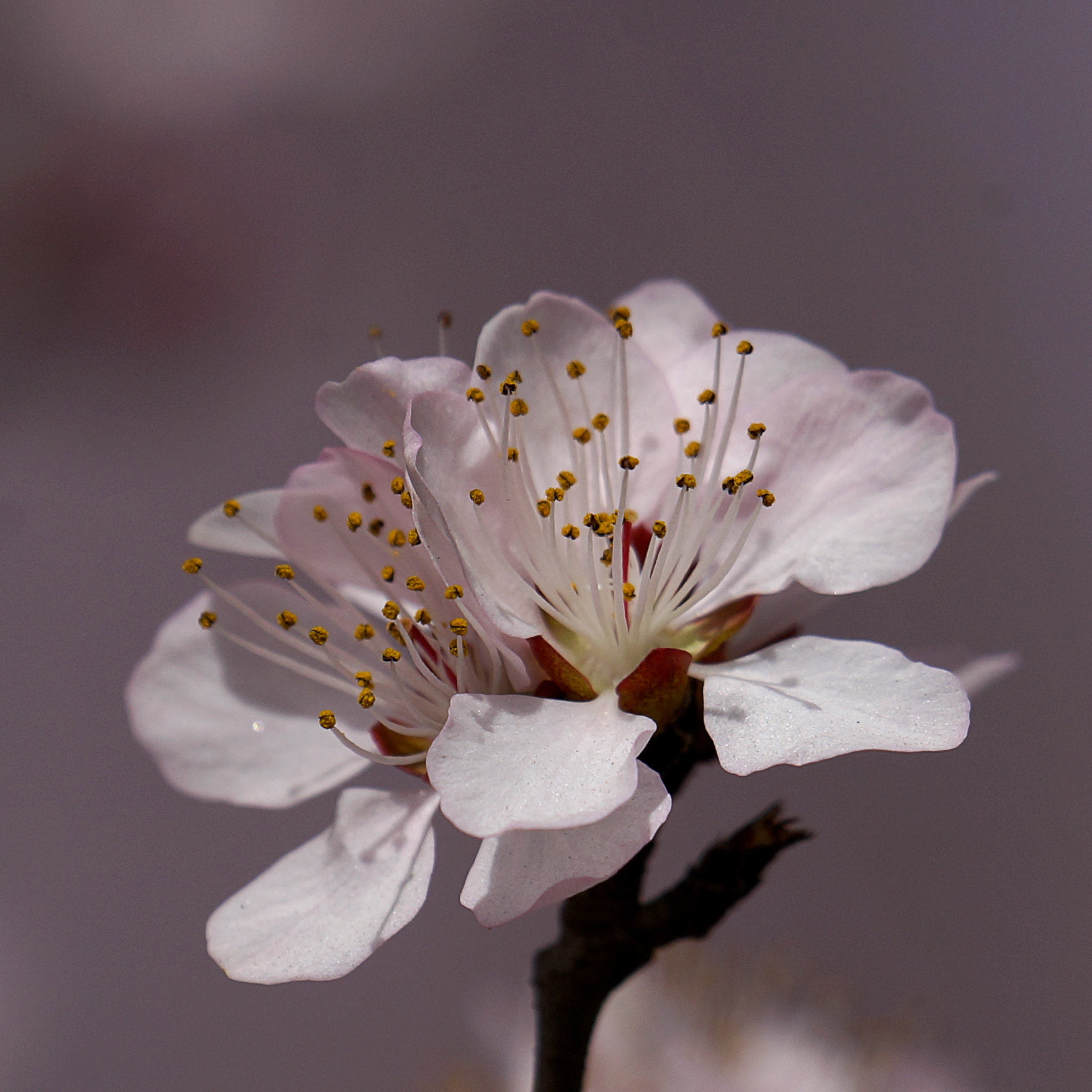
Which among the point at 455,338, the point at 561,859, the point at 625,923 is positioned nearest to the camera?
the point at 561,859

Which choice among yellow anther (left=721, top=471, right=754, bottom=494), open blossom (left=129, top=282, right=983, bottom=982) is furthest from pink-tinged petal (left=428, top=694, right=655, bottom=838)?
yellow anther (left=721, top=471, right=754, bottom=494)

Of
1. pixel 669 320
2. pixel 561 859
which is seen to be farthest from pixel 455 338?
pixel 561 859

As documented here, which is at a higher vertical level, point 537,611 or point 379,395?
point 379,395

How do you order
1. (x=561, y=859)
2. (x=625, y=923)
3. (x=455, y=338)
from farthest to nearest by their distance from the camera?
(x=455, y=338)
(x=625, y=923)
(x=561, y=859)

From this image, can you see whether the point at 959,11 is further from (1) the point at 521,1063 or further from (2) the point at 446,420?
(1) the point at 521,1063

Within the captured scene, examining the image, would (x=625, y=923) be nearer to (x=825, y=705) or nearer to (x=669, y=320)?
(x=825, y=705)

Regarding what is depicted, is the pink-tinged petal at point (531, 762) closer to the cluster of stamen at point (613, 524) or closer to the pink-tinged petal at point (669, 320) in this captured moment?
the cluster of stamen at point (613, 524)

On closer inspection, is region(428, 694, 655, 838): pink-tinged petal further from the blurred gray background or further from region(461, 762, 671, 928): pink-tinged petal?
the blurred gray background
